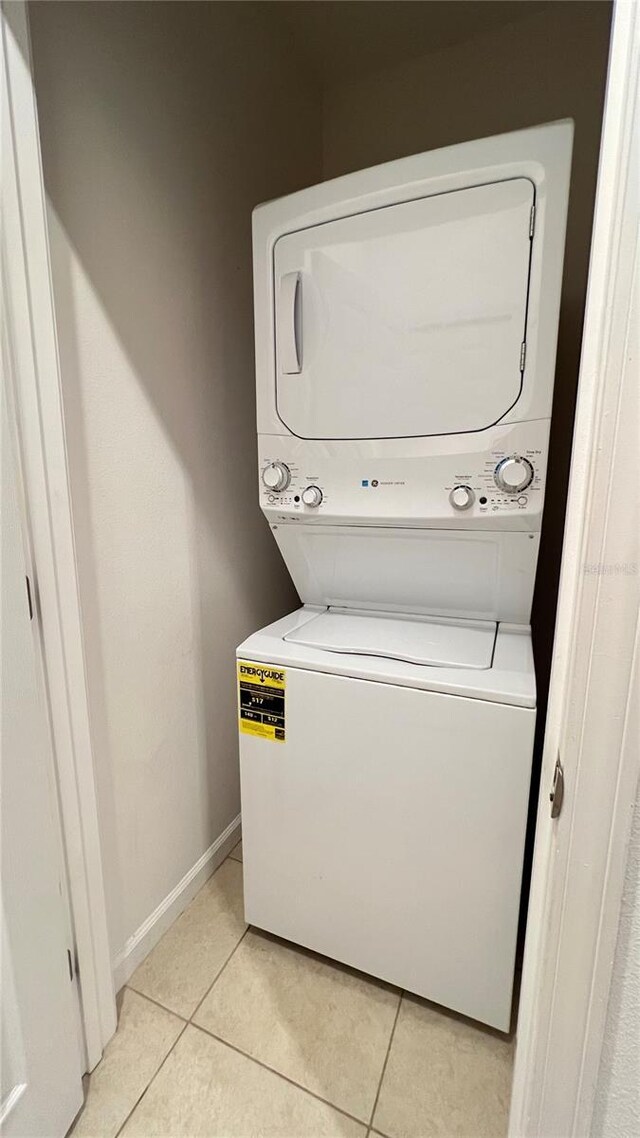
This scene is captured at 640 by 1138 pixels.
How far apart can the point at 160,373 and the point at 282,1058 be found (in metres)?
1.65

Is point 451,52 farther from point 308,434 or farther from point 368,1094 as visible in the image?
point 368,1094

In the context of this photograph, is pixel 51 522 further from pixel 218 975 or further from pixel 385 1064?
pixel 385 1064

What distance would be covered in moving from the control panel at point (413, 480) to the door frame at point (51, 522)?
1.75 ft

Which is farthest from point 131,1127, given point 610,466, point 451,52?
point 451,52

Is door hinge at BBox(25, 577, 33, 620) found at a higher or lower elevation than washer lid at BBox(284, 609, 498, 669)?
higher

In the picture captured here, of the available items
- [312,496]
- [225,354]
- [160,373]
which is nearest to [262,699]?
[312,496]

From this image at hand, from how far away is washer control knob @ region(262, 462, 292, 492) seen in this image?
1.33 metres

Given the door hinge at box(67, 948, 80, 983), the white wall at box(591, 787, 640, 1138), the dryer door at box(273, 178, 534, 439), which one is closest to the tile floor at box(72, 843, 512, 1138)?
the door hinge at box(67, 948, 80, 983)

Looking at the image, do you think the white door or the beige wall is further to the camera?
the beige wall

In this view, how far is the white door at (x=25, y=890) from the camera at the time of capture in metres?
0.85

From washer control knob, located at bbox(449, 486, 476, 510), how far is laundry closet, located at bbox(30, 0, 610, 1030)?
2 cm

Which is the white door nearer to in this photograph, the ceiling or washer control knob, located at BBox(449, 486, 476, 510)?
washer control knob, located at BBox(449, 486, 476, 510)

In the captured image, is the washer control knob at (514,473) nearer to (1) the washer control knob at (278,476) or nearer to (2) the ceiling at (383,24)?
(1) the washer control knob at (278,476)

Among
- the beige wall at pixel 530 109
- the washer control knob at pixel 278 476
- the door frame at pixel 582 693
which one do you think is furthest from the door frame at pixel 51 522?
the beige wall at pixel 530 109
